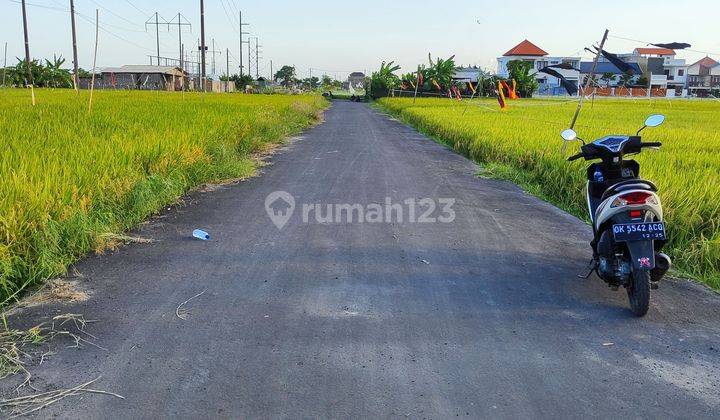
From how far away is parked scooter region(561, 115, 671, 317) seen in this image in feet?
11.0

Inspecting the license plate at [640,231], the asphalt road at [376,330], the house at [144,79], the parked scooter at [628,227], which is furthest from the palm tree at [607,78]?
the license plate at [640,231]

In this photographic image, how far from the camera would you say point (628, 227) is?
3.39 metres

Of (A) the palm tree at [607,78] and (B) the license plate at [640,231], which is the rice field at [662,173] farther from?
(A) the palm tree at [607,78]

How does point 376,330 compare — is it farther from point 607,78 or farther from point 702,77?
point 702,77

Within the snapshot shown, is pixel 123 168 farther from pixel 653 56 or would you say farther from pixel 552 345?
pixel 653 56

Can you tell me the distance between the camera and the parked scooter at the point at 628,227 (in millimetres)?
3355

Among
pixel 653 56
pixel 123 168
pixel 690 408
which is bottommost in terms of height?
pixel 690 408

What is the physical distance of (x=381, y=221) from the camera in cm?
570

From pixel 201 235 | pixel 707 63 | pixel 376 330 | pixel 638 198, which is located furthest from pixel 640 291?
pixel 707 63

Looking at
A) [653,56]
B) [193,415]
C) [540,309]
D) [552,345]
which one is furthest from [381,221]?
[653,56]

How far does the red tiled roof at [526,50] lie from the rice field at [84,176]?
87.0 meters

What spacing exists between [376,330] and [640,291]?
5.35ft

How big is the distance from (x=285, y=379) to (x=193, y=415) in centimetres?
45

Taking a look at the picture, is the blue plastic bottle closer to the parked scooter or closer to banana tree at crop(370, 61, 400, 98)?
the parked scooter
